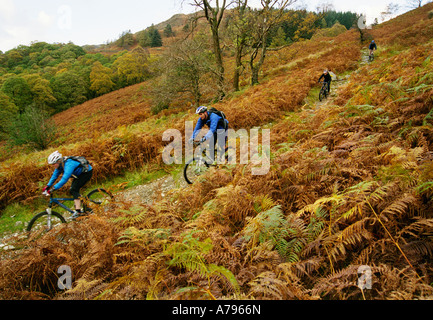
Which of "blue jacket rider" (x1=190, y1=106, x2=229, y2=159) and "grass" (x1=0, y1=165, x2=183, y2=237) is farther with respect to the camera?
"grass" (x1=0, y1=165, x2=183, y2=237)

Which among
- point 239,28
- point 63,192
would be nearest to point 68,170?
point 63,192

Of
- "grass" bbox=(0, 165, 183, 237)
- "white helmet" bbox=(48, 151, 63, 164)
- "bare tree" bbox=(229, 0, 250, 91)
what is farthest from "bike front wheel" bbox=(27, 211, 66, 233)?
"bare tree" bbox=(229, 0, 250, 91)

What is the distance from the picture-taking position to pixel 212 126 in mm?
6039

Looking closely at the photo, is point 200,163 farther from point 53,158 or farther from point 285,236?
point 285,236

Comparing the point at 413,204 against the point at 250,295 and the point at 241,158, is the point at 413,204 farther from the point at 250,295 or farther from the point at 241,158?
the point at 241,158

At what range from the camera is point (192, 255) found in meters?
2.50

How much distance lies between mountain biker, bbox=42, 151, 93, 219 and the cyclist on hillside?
305 centimetres

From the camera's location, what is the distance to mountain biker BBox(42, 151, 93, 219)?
5191 millimetres

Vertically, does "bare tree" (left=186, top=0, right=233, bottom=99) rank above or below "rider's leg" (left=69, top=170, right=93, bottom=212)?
above

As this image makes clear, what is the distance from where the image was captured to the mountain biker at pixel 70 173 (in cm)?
519

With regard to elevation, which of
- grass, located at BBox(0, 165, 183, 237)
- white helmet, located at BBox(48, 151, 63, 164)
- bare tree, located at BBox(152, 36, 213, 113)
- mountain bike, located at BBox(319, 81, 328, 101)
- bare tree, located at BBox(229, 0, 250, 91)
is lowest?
grass, located at BBox(0, 165, 183, 237)

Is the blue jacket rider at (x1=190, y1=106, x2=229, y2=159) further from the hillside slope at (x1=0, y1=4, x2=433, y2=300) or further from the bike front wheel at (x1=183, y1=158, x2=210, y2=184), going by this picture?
the hillside slope at (x1=0, y1=4, x2=433, y2=300)

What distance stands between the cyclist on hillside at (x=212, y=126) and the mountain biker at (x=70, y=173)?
10.0 ft

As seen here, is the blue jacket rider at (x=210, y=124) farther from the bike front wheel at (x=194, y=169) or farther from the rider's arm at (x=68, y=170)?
the rider's arm at (x=68, y=170)
